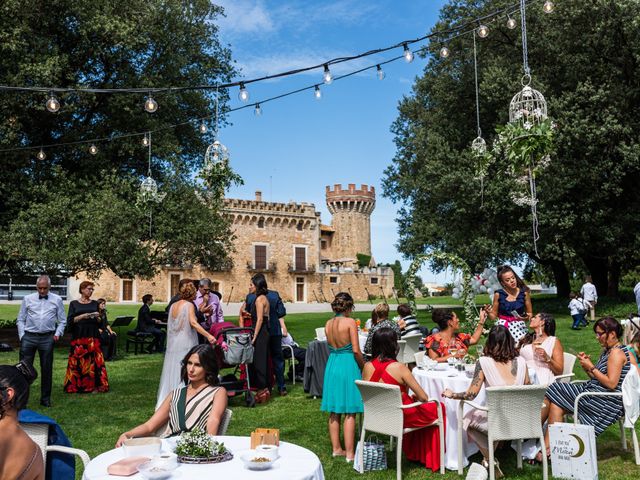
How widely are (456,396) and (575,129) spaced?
14.4 metres

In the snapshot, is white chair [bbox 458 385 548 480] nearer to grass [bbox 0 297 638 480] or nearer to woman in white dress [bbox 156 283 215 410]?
grass [bbox 0 297 638 480]

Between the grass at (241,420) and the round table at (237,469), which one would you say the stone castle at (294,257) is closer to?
the grass at (241,420)

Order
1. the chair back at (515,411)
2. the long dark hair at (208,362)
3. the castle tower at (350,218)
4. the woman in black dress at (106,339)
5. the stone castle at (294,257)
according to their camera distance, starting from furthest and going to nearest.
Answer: the castle tower at (350,218) < the stone castle at (294,257) < the woman in black dress at (106,339) < the chair back at (515,411) < the long dark hair at (208,362)

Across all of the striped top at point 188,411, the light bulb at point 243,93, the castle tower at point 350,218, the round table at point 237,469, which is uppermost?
the castle tower at point 350,218

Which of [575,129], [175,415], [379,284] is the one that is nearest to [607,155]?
[575,129]

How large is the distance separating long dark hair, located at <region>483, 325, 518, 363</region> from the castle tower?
160ft

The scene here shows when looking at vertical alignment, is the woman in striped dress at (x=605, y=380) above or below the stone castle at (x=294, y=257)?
below

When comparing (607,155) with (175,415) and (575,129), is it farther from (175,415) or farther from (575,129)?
(175,415)

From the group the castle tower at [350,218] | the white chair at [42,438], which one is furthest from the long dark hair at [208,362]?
the castle tower at [350,218]

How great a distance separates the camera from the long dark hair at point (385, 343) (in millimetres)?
4941

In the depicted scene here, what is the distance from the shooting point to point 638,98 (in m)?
18.5

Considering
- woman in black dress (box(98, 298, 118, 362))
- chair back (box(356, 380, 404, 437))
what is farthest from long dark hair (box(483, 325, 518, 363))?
woman in black dress (box(98, 298, 118, 362))

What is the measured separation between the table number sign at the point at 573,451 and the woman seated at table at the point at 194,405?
2.74 m

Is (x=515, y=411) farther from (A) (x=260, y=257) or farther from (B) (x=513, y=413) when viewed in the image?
(A) (x=260, y=257)
